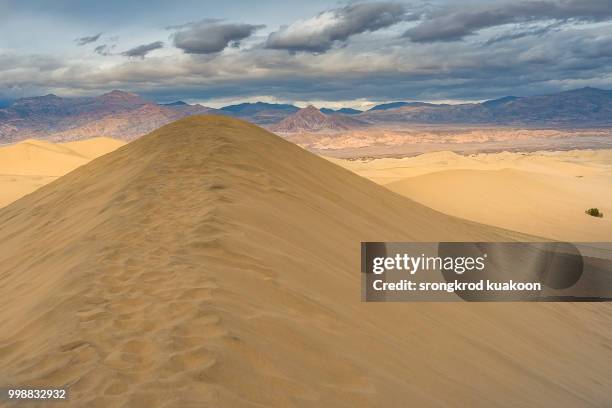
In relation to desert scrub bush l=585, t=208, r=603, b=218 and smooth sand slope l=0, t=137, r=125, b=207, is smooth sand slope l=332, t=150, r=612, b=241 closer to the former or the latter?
desert scrub bush l=585, t=208, r=603, b=218

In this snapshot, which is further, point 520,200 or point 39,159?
point 39,159

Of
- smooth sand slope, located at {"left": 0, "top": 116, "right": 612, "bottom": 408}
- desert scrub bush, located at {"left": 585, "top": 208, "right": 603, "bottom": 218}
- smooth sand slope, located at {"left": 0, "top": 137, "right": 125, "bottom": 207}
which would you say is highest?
smooth sand slope, located at {"left": 0, "top": 116, "right": 612, "bottom": 408}

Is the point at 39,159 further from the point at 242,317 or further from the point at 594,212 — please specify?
the point at 242,317

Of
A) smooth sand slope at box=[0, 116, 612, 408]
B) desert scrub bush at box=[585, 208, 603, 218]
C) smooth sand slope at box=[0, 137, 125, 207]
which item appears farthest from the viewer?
smooth sand slope at box=[0, 137, 125, 207]

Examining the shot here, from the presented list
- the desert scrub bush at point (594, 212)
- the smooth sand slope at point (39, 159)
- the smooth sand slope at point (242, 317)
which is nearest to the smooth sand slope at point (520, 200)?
the desert scrub bush at point (594, 212)

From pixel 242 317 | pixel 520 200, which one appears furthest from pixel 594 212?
pixel 242 317

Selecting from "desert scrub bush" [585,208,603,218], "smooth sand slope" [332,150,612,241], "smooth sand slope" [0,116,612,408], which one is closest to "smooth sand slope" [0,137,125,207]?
"smooth sand slope" [332,150,612,241]

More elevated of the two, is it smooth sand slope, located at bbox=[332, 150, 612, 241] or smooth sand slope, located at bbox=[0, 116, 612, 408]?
smooth sand slope, located at bbox=[0, 116, 612, 408]

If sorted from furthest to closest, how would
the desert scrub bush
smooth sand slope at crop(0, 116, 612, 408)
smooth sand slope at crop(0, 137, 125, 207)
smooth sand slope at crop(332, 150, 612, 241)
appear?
smooth sand slope at crop(0, 137, 125, 207) < the desert scrub bush < smooth sand slope at crop(332, 150, 612, 241) < smooth sand slope at crop(0, 116, 612, 408)
